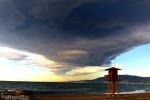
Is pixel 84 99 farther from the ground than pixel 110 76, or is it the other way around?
pixel 110 76

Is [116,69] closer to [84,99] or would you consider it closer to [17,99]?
[84,99]

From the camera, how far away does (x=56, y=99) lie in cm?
5466

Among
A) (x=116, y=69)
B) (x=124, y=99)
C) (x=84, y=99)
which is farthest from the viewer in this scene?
(x=116, y=69)

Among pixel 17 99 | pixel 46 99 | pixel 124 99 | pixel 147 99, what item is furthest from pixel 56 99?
pixel 147 99

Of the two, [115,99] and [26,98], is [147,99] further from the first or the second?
[26,98]

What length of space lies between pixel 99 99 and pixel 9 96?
583 inches

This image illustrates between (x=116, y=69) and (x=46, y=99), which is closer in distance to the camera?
(x=46, y=99)

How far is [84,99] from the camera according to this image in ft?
182

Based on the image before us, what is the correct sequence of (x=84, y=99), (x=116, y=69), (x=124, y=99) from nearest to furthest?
(x=124, y=99), (x=84, y=99), (x=116, y=69)

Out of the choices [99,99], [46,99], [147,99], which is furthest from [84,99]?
[147,99]

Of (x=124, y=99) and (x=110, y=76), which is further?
(x=110, y=76)

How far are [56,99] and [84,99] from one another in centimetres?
464

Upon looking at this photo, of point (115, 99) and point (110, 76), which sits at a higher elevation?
point (110, 76)

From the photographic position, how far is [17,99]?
54000 millimetres
